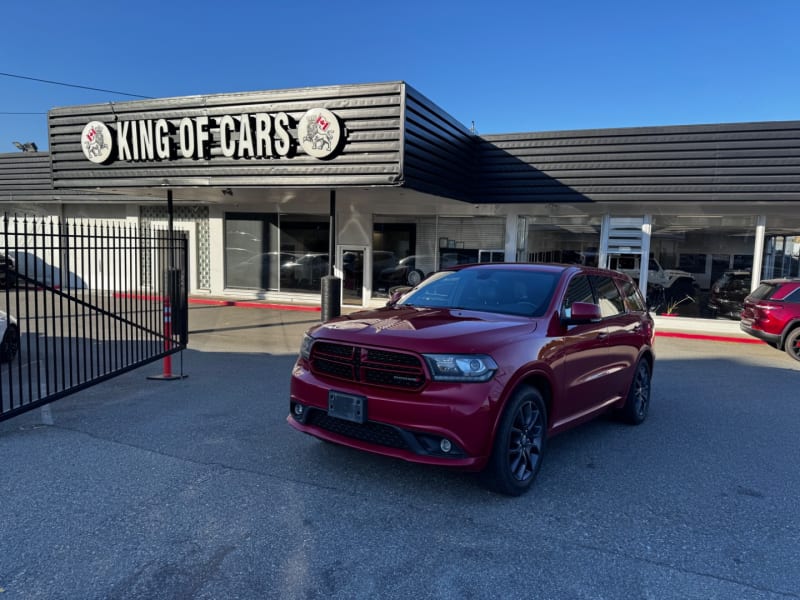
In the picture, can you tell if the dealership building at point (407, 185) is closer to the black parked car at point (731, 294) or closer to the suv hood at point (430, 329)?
the black parked car at point (731, 294)

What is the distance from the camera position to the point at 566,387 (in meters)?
4.73

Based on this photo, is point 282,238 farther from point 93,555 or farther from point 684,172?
point 93,555

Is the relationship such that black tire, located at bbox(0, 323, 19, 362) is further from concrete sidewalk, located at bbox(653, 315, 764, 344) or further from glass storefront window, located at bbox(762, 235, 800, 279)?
glass storefront window, located at bbox(762, 235, 800, 279)

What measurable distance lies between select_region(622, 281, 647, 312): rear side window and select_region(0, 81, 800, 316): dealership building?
5.37 metres

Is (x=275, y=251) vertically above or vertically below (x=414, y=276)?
above

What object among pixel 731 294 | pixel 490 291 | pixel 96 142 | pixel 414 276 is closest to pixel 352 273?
pixel 414 276

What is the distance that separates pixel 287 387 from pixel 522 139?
9925 millimetres

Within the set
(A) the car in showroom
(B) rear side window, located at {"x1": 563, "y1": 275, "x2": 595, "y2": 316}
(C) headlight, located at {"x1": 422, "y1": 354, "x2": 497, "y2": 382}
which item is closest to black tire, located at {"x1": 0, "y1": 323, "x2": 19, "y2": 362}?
(A) the car in showroom

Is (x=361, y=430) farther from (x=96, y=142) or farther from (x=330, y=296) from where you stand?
(x=96, y=142)

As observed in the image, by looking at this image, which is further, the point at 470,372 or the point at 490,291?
the point at 490,291

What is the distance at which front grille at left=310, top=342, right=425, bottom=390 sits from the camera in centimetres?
393

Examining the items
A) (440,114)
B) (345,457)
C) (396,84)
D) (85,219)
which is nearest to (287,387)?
(345,457)

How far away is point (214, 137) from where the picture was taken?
12.2 meters

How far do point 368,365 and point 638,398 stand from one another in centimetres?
358
